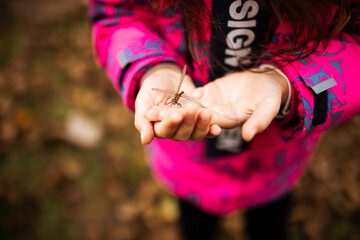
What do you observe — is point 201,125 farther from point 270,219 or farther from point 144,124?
point 270,219

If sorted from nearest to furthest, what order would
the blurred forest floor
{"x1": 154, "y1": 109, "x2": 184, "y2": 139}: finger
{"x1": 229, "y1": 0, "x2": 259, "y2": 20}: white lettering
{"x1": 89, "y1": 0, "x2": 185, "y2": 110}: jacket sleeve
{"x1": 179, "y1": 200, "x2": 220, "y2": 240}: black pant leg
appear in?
{"x1": 154, "y1": 109, "x2": 184, "y2": 139}: finger
{"x1": 229, "y1": 0, "x2": 259, "y2": 20}: white lettering
{"x1": 89, "y1": 0, "x2": 185, "y2": 110}: jacket sleeve
{"x1": 179, "y1": 200, "x2": 220, "y2": 240}: black pant leg
the blurred forest floor

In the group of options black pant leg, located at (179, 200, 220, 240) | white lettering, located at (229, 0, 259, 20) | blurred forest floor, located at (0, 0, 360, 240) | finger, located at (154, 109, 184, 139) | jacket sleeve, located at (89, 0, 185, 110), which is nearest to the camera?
finger, located at (154, 109, 184, 139)

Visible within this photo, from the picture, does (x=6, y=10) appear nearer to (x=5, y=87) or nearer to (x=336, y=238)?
(x=5, y=87)

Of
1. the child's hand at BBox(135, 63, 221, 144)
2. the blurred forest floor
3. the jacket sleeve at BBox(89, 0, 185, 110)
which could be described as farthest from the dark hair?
the blurred forest floor

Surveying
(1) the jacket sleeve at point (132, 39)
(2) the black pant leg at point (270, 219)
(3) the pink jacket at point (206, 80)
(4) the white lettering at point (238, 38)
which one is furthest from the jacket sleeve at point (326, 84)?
(2) the black pant leg at point (270, 219)

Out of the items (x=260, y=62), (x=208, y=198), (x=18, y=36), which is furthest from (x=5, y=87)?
(x=260, y=62)

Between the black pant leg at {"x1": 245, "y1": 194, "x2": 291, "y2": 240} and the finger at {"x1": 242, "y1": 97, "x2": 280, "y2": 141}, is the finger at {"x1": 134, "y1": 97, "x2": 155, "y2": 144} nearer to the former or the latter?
the finger at {"x1": 242, "y1": 97, "x2": 280, "y2": 141}

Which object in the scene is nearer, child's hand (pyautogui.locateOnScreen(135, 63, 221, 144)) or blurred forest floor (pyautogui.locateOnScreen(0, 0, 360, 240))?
child's hand (pyautogui.locateOnScreen(135, 63, 221, 144))
